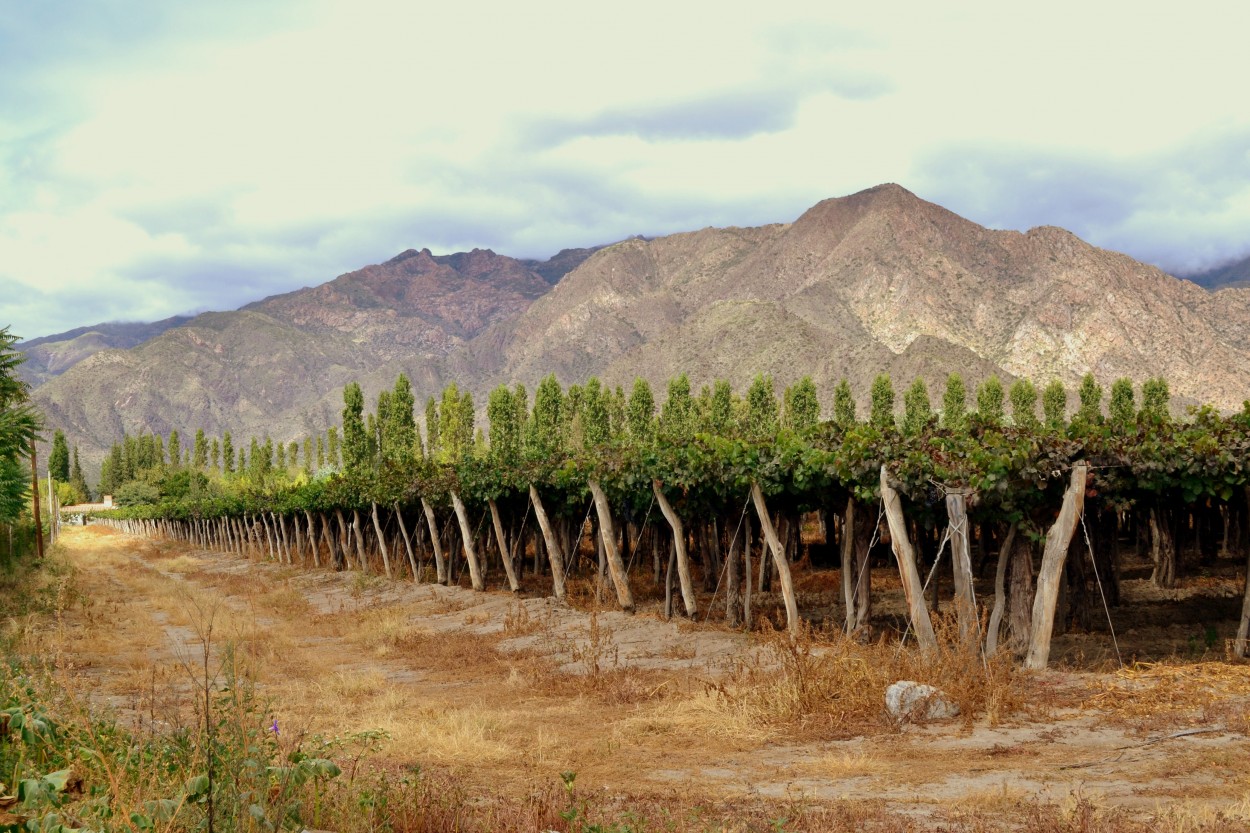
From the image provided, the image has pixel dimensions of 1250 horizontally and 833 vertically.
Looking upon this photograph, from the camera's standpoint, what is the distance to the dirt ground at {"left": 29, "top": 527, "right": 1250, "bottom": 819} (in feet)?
26.8

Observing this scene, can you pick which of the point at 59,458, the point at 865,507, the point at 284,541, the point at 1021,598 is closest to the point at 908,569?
the point at 1021,598

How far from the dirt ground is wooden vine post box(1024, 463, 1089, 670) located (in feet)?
1.55

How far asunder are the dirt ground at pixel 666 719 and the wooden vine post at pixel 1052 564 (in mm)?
472

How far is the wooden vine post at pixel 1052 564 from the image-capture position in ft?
42.0

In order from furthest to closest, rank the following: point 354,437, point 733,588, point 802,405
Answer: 1. point 802,405
2. point 354,437
3. point 733,588

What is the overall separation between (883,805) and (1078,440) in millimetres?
7444

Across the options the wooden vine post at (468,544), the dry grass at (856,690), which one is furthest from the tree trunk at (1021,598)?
the wooden vine post at (468,544)

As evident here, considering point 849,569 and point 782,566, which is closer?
point 782,566

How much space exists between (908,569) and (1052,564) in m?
1.78

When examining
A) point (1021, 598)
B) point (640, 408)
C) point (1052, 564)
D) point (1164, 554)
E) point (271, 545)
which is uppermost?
point (640, 408)

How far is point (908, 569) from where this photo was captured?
524 inches

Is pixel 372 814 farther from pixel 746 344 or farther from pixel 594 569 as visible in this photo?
pixel 746 344

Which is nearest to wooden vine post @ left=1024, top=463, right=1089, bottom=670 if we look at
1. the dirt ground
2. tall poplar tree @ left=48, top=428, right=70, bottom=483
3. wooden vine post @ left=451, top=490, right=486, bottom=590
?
the dirt ground

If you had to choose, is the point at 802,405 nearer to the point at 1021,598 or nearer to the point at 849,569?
the point at 849,569
